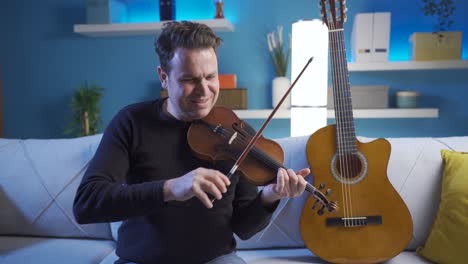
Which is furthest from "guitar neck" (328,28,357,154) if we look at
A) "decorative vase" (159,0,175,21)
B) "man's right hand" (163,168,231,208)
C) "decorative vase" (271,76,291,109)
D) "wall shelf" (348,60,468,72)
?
"decorative vase" (159,0,175,21)

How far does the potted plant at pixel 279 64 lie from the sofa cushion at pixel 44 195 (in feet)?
4.29

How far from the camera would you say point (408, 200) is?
5.09 ft

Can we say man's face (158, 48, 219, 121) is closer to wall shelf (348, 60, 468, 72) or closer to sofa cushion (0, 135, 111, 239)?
sofa cushion (0, 135, 111, 239)

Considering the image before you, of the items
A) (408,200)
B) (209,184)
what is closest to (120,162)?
(209,184)

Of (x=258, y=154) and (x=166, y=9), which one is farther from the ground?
(x=166, y=9)

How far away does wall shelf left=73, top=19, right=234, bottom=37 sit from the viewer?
263 centimetres

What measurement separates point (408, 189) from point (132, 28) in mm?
1930

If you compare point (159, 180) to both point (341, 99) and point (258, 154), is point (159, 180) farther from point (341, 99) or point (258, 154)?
point (341, 99)

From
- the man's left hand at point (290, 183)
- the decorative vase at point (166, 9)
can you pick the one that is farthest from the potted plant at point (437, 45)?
the man's left hand at point (290, 183)

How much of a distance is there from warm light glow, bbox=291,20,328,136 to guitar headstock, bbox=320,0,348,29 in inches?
20.3

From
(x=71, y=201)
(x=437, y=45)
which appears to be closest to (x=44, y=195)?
(x=71, y=201)

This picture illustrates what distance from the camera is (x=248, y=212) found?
1277 mm

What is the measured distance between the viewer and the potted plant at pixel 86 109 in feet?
9.01

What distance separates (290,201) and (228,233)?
40cm
